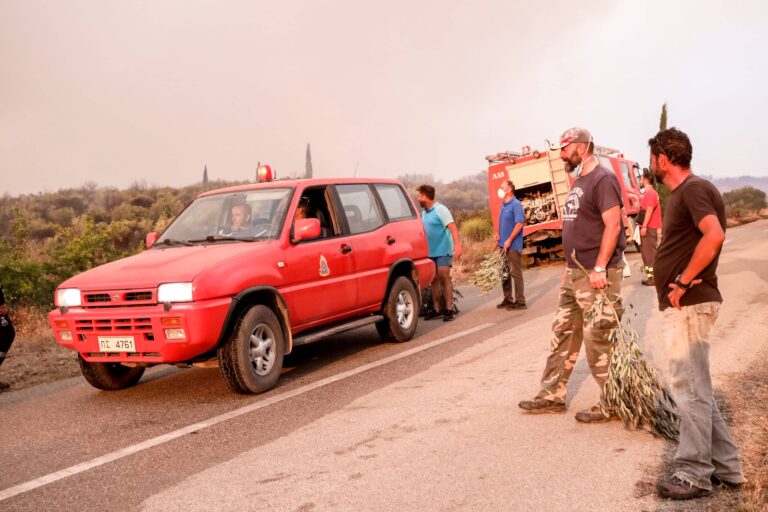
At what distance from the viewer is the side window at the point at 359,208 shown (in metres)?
8.26

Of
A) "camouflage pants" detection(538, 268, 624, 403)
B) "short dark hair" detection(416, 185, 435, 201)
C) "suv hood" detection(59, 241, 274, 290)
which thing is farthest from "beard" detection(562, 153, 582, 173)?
"short dark hair" detection(416, 185, 435, 201)

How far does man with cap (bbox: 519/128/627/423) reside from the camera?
5070 millimetres

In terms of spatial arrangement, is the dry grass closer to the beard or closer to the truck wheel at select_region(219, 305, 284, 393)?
the truck wheel at select_region(219, 305, 284, 393)

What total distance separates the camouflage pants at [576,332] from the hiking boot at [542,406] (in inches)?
1.2

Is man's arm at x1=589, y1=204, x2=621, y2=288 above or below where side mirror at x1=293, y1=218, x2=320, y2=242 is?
below

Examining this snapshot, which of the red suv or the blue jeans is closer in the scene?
the blue jeans

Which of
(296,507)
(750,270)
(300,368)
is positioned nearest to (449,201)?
(750,270)

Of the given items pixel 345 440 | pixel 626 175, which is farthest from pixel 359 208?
pixel 626 175

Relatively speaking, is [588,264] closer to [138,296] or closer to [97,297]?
[138,296]

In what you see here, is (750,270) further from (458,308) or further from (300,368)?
(300,368)

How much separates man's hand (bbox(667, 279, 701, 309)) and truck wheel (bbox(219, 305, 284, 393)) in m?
3.61

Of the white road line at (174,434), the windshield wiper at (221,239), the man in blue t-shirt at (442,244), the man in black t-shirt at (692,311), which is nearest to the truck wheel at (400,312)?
the white road line at (174,434)

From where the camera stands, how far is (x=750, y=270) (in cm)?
1402

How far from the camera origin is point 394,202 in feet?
Answer: 30.4
